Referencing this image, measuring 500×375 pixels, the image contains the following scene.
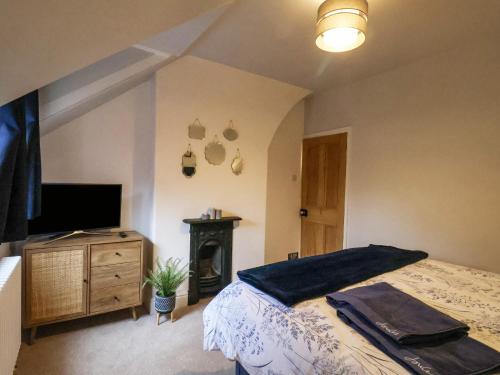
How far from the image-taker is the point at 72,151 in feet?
8.38

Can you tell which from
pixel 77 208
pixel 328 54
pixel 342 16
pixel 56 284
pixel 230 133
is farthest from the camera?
pixel 230 133

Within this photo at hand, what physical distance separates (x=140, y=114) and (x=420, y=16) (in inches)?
102

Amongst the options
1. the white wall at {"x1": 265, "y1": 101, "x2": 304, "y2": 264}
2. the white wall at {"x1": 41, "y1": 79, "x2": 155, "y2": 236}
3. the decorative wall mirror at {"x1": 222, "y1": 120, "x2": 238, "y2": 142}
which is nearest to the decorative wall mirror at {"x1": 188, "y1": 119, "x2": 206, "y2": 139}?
the decorative wall mirror at {"x1": 222, "y1": 120, "x2": 238, "y2": 142}

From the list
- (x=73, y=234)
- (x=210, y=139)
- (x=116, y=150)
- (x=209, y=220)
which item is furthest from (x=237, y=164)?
(x=73, y=234)

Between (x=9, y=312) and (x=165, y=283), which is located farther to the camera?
(x=165, y=283)

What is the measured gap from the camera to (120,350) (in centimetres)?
203

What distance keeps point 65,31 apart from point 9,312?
155 centimetres

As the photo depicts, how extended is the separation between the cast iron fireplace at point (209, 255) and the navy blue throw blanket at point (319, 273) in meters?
1.16

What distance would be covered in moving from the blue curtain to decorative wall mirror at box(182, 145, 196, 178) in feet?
3.84

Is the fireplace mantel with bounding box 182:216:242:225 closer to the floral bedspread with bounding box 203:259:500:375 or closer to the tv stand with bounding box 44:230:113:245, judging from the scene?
the tv stand with bounding box 44:230:113:245

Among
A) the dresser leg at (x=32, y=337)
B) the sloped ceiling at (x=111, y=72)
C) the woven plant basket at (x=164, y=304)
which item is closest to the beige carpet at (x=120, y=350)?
the dresser leg at (x=32, y=337)

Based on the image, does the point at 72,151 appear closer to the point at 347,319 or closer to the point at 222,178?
the point at 222,178

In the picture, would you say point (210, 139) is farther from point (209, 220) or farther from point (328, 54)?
point (328, 54)

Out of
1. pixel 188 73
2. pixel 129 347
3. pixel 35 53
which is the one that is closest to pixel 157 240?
pixel 129 347
